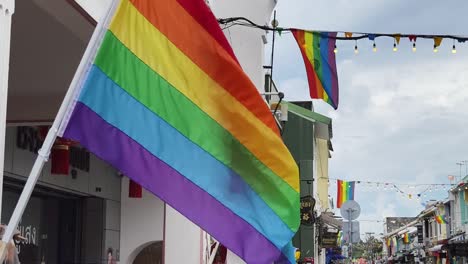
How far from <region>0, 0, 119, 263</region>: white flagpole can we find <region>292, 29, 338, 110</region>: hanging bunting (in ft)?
20.7

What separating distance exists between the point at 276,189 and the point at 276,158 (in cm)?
22

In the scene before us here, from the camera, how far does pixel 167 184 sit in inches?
165

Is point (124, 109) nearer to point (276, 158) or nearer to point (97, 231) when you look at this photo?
point (276, 158)

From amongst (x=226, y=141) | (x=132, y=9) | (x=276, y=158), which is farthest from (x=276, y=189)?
(x=132, y=9)

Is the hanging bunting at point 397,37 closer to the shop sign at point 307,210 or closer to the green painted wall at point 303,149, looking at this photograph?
the shop sign at point 307,210

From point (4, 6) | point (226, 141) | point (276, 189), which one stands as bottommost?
point (276, 189)

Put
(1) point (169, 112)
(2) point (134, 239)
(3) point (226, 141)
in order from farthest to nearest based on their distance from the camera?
(2) point (134, 239)
(3) point (226, 141)
(1) point (169, 112)

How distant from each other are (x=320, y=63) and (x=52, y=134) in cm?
695

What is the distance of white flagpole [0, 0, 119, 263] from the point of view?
3.26 m

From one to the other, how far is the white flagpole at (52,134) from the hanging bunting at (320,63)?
632 centimetres

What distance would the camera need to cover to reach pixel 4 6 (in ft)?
13.0

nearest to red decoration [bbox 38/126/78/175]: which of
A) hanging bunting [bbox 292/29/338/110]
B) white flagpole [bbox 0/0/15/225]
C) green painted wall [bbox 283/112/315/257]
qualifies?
hanging bunting [bbox 292/29/338/110]

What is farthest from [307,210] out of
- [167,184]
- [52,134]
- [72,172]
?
[52,134]

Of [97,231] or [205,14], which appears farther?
[97,231]
